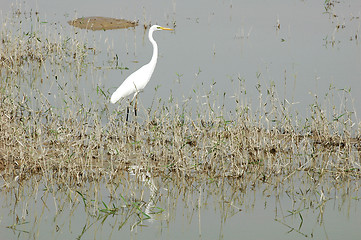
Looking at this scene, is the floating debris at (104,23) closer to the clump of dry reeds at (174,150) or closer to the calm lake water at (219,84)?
the calm lake water at (219,84)

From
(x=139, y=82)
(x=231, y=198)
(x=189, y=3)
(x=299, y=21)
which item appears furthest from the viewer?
(x=189, y=3)

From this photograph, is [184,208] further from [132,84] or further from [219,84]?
[219,84]

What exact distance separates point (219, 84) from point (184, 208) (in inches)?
235

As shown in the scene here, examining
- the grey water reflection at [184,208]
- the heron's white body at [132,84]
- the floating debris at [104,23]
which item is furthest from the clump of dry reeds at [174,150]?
the floating debris at [104,23]

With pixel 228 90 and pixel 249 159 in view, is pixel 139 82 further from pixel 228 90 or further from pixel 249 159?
pixel 249 159

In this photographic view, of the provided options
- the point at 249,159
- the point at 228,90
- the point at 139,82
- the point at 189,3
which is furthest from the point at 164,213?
the point at 189,3

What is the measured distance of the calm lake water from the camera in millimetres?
5703

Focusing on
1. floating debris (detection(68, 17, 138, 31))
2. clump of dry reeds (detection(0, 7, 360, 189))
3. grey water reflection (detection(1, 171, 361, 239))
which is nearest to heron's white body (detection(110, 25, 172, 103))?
clump of dry reeds (detection(0, 7, 360, 189))

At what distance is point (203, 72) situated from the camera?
1280 cm

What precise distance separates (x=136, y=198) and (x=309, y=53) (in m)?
9.41

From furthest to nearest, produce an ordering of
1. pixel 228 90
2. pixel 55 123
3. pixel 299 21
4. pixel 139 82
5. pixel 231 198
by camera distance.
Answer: pixel 299 21, pixel 228 90, pixel 139 82, pixel 55 123, pixel 231 198

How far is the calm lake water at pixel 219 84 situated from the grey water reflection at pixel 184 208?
0.02 meters

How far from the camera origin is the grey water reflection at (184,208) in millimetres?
5566

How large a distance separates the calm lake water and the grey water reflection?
2 cm
